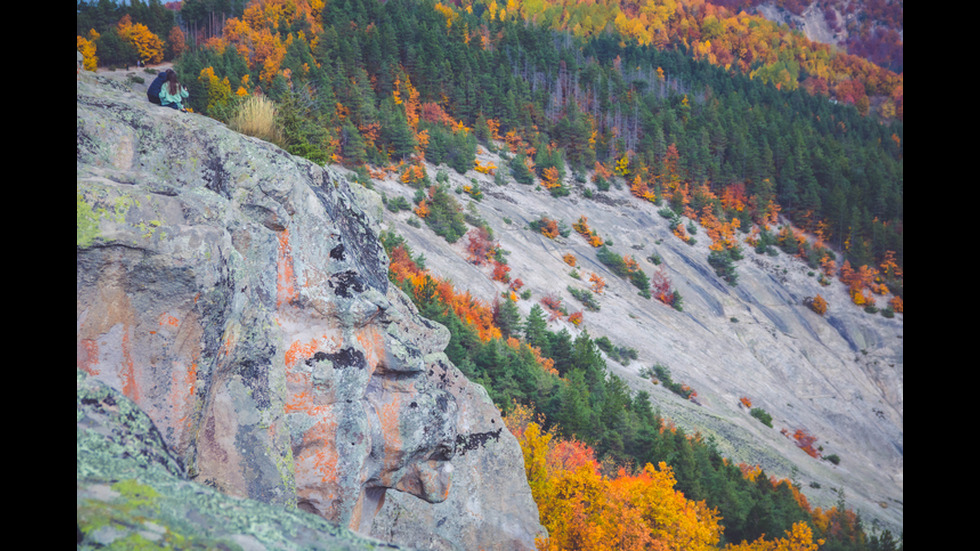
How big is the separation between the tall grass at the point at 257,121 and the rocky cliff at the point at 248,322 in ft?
3.51

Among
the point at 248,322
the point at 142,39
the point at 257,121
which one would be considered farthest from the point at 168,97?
the point at 142,39

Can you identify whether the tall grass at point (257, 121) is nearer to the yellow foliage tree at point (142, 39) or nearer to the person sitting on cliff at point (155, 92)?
the person sitting on cliff at point (155, 92)

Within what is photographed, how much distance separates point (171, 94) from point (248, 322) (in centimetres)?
515

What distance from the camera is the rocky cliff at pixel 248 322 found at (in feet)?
19.7

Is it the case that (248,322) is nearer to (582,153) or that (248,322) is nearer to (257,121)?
(257,121)

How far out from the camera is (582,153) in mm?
83625

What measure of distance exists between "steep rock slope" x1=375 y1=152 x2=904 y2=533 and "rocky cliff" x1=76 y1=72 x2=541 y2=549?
32.5 metres

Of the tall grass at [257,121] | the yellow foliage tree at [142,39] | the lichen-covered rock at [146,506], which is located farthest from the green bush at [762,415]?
the yellow foliage tree at [142,39]

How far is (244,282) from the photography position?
762cm

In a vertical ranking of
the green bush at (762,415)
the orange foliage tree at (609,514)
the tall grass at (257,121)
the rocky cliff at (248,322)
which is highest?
the tall grass at (257,121)

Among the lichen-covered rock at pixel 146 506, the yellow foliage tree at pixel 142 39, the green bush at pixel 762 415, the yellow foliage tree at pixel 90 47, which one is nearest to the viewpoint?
the lichen-covered rock at pixel 146 506

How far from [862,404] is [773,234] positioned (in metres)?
33.2
